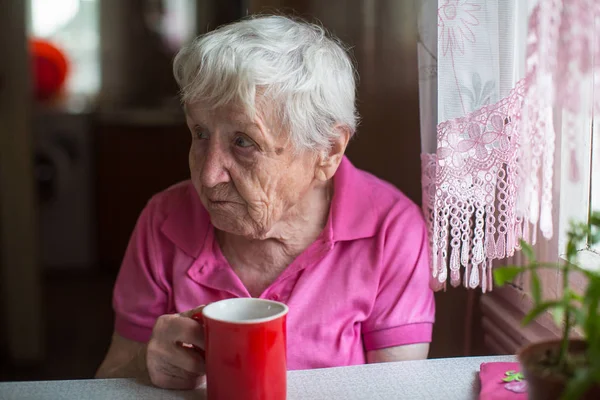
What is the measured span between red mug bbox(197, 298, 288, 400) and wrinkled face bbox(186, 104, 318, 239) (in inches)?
13.5

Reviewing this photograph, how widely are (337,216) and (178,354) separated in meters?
0.46

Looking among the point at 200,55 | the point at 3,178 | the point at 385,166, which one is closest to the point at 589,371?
the point at 200,55

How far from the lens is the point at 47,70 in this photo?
431 cm

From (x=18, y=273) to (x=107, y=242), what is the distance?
1168 mm

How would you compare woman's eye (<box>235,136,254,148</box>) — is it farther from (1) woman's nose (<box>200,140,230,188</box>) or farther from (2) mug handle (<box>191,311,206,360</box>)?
(2) mug handle (<box>191,311,206,360</box>)

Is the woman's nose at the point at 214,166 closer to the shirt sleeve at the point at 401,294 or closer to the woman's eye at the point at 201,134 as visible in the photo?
the woman's eye at the point at 201,134

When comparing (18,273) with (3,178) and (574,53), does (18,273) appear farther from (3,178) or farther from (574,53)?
(574,53)

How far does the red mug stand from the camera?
862 millimetres

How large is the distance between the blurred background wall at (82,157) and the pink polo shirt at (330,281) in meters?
1.78

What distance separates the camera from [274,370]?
889 mm

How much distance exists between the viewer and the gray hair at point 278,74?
1.17 m

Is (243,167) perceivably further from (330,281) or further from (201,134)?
(330,281)

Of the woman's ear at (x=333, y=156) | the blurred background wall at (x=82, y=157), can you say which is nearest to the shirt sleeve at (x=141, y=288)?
the woman's ear at (x=333, y=156)

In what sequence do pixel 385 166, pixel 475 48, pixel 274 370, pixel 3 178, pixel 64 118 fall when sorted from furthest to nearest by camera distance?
1. pixel 64 118
2. pixel 3 178
3. pixel 385 166
4. pixel 475 48
5. pixel 274 370
